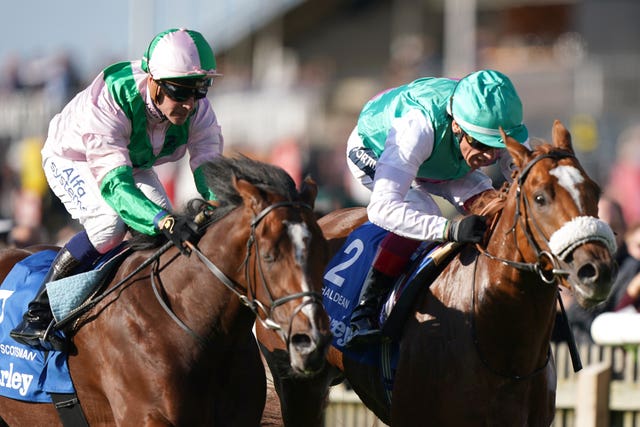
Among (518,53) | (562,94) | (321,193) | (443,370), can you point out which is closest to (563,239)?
(443,370)

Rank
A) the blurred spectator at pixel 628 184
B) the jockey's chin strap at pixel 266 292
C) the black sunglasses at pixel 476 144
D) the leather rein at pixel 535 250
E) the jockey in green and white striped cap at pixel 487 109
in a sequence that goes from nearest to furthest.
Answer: the jockey's chin strap at pixel 266 292, the leather rein at pixel 535 250, the jockey in green and white striped cap at pixel 487 109, the black sunglasses at pixel 476 144, the blurred spectator at pixel 628 184

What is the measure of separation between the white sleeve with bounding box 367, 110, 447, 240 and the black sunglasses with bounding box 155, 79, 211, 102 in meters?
0.95

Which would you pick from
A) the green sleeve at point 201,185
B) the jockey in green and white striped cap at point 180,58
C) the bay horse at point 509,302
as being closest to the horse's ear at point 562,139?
the bay horse at point 509,302

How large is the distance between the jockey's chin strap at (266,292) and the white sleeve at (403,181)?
84cm

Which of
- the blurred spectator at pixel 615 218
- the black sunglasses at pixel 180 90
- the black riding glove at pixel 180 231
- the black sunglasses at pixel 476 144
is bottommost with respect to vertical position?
the blurred spectator at pixel 615 218

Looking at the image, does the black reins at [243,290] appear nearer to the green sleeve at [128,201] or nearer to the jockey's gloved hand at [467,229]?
the green sleeve at [128,201]

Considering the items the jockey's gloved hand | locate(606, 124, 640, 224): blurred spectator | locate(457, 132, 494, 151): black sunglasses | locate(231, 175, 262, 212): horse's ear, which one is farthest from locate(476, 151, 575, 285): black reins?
locate(606, 124, 640, 224): blurred spectator

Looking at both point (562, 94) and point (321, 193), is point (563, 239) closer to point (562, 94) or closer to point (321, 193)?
point (321, 193)

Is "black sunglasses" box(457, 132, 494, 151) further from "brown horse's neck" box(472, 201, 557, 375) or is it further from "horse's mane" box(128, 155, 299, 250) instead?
"horse's mane" box(128, 155, 299, 250)

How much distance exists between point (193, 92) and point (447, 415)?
193cm

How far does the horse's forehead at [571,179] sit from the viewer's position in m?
4.98

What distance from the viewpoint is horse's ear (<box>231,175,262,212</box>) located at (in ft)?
16.1

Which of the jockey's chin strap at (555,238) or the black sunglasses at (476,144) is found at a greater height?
the black sunglasses at (476,144)

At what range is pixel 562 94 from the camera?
834 inches
